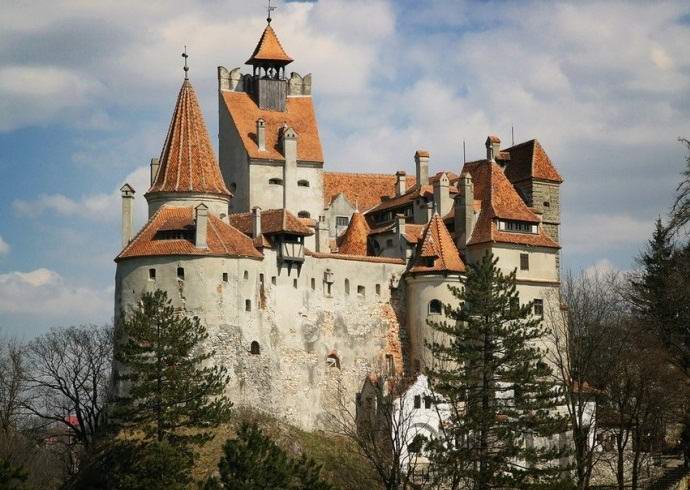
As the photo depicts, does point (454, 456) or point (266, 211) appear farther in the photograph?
point (266, 211)

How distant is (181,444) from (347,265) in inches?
758

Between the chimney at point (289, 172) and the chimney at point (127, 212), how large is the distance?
1148 centimetres

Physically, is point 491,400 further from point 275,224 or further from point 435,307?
point 275,224

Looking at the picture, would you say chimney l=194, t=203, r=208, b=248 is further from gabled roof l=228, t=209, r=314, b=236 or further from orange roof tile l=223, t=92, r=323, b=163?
orange roof tile l=223, t=92, r=323, b=163

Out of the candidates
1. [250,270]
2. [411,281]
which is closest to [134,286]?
[250,270]

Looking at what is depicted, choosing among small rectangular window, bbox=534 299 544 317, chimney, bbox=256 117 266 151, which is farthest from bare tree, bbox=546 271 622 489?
chimney, bbox=256 117 266 151

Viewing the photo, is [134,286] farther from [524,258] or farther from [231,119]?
[524,258]

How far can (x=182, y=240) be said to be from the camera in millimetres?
73250

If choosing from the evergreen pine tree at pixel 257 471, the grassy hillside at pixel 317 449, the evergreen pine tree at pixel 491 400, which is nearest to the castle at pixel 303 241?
the grassy hillside at pixel 317 449

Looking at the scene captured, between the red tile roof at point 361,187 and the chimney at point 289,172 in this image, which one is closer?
the chimney at point 289,172

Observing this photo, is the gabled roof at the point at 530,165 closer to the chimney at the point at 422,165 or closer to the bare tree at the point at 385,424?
the chimney at the point at 422,165

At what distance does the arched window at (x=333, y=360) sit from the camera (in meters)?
78.8

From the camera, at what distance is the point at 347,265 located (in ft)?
263

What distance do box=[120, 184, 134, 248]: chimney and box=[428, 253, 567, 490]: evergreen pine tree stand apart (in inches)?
760
